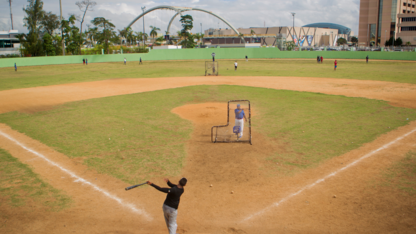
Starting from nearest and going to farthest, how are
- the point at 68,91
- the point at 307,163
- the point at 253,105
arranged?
the point at 307,163 < the point at 253,105 < the point at 68,91

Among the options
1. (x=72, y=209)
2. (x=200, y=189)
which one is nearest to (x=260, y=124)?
(x=200, y=189)

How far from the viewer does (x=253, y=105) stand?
23.3 meters

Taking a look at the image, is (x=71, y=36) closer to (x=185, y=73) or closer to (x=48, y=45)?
(x=48, y=45)

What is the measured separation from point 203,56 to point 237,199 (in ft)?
262

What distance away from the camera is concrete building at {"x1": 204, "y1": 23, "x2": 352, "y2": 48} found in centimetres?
15488

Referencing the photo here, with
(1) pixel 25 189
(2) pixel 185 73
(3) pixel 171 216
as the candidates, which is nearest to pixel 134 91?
(2) pixel 185 73

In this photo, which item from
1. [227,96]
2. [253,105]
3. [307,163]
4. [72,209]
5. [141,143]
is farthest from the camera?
[227,96]

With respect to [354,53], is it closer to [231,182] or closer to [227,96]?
[227,96]

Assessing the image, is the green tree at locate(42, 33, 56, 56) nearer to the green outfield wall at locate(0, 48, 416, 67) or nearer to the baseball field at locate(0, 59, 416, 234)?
the green outfield wall at locate(0, 48, 416, 67)

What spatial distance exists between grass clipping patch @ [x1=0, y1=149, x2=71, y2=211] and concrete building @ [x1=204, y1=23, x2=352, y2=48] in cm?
13896

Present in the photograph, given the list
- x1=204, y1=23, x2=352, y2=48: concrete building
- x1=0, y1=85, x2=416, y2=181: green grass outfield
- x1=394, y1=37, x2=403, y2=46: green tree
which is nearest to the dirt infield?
x1=0, y1=85, x2=416, y2=181: green grass outfield

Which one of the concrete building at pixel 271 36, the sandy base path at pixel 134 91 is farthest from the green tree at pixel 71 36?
the concrete building at pixel 271 36

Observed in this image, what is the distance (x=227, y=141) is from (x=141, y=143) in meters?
4.26

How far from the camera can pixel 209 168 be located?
11.9 meters
